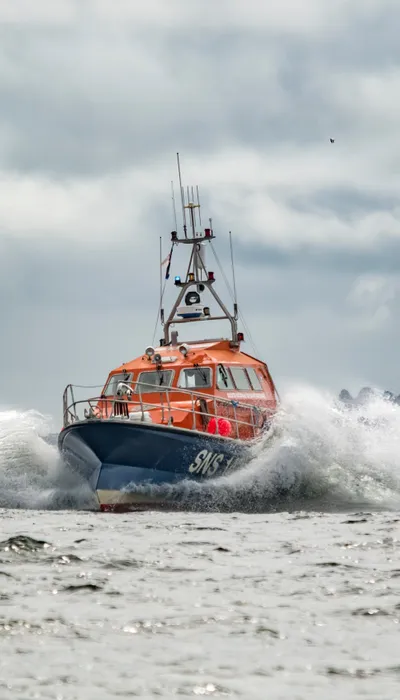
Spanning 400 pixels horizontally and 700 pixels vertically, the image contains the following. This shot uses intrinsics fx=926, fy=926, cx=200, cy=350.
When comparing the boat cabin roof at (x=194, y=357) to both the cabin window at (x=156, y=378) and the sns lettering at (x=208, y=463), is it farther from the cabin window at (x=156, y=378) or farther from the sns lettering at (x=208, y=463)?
the sns lettering at (x=208, y=463)

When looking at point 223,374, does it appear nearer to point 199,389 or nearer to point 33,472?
point 199,389

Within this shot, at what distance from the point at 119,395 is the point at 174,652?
11.2m

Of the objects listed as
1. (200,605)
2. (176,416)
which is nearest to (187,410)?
(176,416)

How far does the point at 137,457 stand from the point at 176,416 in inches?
62.5

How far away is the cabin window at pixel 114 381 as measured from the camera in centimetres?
1717

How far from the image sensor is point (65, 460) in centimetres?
1630

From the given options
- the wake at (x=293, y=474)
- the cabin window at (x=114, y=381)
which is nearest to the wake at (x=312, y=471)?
the wake at (x=293, y=474)

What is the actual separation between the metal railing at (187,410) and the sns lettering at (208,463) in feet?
1.40

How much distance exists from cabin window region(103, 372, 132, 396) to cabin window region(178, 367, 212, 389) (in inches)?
41.3

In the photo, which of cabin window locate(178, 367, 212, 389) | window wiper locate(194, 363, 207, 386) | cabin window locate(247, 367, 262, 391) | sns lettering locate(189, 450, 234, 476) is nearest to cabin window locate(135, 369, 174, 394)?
cabin window locate(178, 367, 212, 389)

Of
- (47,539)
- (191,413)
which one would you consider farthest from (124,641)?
(191,413)

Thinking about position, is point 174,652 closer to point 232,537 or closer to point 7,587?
point 7,587

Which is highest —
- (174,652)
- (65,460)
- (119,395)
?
(119,395)

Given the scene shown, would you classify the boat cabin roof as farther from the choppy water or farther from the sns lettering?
the choppy water
